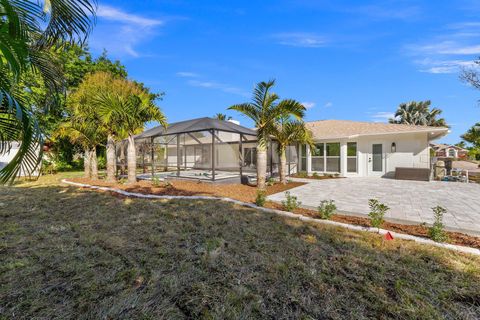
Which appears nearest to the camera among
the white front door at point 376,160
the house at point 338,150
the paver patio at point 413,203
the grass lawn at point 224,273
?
the grass lawn at point 224,273

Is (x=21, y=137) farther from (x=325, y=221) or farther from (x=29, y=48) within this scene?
(x=325, y=221)

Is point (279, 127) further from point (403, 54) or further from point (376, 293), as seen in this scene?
point (376, 293)

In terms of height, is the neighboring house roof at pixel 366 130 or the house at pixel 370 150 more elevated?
the neighboring house roof at pixel 366 130

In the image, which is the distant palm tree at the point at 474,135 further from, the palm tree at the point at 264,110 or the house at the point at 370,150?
the palm tree at the point at 264,110

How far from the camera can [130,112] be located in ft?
30.6

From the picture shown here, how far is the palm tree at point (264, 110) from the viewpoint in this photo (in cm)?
823

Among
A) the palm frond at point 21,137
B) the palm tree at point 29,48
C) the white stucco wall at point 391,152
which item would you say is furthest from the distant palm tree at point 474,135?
the palm frond at point 21,137

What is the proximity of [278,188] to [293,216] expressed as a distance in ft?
13.1

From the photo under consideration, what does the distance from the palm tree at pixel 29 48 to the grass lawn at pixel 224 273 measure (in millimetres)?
1415

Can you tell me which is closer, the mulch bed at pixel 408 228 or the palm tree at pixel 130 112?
the mulch bed at pixel 408 228

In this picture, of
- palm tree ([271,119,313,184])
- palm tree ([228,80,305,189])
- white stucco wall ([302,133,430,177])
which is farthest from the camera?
white stucco wall ([302,133,430,177])

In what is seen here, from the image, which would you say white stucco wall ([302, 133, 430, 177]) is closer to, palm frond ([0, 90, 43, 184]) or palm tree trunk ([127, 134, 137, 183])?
palm tree trunk ([127, 134, 137, 183])

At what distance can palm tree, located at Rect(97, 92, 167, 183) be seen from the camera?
8.94 m

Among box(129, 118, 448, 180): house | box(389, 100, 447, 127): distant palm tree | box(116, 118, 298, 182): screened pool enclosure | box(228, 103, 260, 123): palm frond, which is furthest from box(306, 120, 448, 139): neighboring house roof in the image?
box(389, 100, 447, 127): distant palm tree
